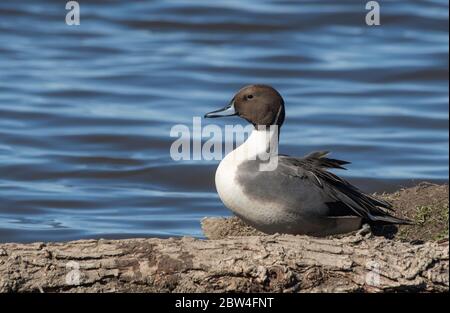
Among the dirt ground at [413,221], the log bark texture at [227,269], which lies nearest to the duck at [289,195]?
the dirt ground at [413,221]

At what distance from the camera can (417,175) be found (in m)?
10.6

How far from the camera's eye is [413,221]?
6.09 meters

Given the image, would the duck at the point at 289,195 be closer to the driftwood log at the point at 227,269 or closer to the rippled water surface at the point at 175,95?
the driftwood log at the point at 227,269

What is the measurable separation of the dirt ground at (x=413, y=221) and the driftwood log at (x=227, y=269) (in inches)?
39.9

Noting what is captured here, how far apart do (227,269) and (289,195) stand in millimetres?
868

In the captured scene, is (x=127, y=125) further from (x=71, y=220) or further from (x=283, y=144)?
(x=71, y=220)

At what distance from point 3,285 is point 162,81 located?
33.3ft

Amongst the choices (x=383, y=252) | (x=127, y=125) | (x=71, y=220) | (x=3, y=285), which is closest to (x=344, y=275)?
(x=383, y=252)

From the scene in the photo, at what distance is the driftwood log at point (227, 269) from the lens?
466cm

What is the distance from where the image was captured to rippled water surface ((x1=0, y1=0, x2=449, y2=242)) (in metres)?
9.75

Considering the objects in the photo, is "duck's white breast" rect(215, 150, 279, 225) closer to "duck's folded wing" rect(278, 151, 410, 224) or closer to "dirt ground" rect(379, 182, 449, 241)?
"duck's folded wing" rect(278, 151, 410, 224)

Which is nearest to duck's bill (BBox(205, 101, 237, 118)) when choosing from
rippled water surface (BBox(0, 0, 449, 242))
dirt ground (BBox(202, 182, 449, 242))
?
dirt ground (BBox(202, 182, 449, 242))

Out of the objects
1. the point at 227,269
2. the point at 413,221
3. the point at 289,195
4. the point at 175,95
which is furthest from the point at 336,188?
the point at 175,95

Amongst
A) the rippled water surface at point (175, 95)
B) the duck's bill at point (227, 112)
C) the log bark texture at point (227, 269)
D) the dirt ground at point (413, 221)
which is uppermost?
the rippled water surface at point (175, 95)
